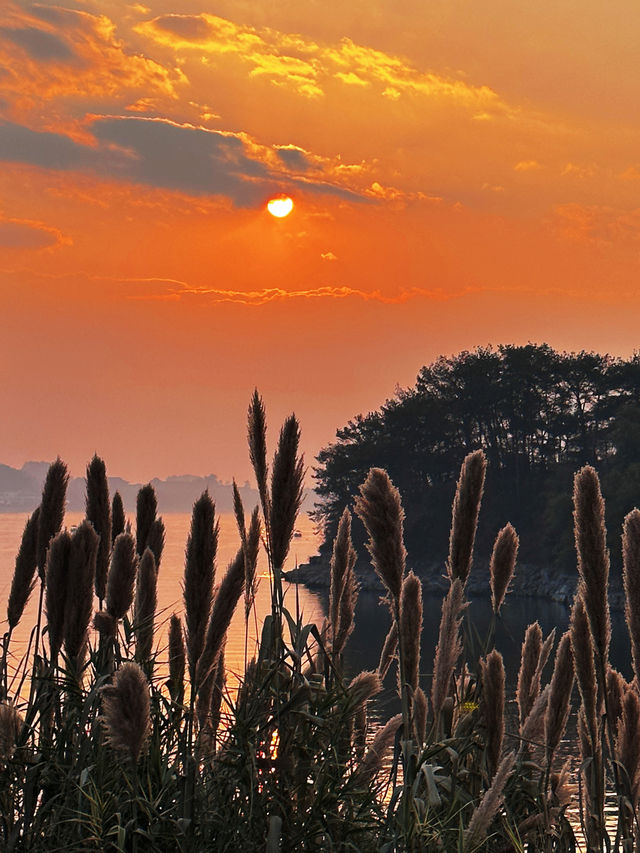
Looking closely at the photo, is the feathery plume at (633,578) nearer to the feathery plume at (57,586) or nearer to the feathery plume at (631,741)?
the feathery plume at (631,741)

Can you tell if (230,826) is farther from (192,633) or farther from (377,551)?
(377,551)

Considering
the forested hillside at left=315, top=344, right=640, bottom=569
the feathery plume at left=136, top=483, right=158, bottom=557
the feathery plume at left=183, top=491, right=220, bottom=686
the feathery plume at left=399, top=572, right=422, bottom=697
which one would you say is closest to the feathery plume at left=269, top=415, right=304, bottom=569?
the feathery plume at left=183, top=491, right=220, bottom=686

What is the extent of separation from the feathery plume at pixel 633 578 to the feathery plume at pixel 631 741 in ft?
1.28

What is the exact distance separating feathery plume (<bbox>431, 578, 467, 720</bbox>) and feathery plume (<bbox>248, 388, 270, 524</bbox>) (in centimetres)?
83

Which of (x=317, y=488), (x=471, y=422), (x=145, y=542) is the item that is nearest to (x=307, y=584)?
(x=317, y=488)

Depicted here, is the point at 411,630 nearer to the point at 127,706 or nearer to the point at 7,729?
the point at 7,729

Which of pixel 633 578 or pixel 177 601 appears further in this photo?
pixel 177 601

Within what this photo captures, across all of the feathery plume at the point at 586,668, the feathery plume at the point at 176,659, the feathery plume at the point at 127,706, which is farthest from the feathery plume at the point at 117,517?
the feathery plume at the point at 127,706

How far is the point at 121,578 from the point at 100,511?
30.1 inches

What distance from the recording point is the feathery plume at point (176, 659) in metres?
4.78

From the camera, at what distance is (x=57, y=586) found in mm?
4133

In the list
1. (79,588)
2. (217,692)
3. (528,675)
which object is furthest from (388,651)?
(79,588)

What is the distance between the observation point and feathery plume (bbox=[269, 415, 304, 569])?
413 cm

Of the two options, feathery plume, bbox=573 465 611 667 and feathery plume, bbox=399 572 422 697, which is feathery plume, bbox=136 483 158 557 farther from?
feathery plume, bbox=573 465 611 667
